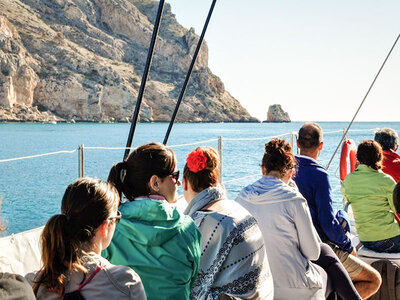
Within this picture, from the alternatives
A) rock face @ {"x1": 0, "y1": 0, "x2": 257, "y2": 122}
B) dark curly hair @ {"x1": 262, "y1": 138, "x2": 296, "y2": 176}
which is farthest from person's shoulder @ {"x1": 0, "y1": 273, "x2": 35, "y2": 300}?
rock face @ {"x1": 0, "y1": 0, "x2": 257, "y2": 122}

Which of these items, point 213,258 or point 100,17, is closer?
point 213,258

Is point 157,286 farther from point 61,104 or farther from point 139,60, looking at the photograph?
point 139,60

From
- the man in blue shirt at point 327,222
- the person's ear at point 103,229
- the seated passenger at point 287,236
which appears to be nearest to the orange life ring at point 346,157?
the man in blue shirt at point 327,222

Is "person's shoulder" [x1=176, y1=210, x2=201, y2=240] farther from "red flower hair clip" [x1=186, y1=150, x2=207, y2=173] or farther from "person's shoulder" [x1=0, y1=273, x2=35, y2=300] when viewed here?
"person's shoulder" [x1=0, y1=273, x2=35, y2=300]

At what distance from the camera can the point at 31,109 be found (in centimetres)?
7850

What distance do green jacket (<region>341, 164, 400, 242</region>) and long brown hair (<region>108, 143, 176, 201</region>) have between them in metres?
1.53

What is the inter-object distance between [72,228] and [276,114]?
138 meters

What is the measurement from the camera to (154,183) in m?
1.64

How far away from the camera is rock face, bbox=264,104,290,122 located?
136 m

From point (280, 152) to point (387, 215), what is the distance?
954 mm

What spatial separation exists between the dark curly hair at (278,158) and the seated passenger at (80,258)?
3.49 feet

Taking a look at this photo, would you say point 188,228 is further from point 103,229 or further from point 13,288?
point 13,288

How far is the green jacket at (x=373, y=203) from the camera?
277 centimetres

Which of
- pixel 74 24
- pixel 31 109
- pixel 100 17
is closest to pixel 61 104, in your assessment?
pixel 31 109
